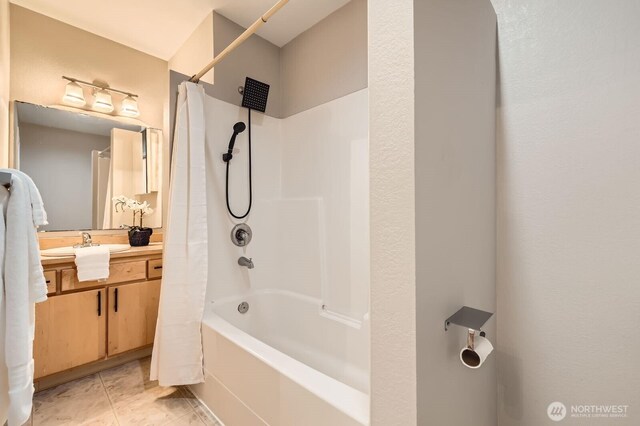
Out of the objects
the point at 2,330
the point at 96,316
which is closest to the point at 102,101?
the point at 96,316

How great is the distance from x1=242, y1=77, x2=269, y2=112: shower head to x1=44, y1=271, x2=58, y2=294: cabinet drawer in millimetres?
1613

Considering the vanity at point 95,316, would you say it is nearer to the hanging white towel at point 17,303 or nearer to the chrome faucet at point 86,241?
the chrome faucet at point 86,241

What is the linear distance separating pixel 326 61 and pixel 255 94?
561 millimetres

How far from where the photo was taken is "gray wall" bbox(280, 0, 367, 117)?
1.69m

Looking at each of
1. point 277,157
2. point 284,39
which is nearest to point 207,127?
point 277,157

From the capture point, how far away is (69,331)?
1.69 metres

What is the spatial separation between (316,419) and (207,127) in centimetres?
172

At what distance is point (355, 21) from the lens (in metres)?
1.71

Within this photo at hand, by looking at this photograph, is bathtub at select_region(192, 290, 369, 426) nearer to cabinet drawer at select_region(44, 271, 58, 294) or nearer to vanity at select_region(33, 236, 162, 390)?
vanity at select_region(33, 236, 162, 390)

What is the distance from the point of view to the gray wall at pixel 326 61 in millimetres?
1689

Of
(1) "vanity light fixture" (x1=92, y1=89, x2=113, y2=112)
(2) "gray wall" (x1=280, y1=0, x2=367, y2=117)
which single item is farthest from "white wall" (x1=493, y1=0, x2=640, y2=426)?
(1) "vanity light fixture" (x1=92, y1=89, x2=113, y2=112)

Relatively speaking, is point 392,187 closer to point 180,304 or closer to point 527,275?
point 527,275

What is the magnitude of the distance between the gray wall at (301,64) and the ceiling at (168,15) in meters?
0.07

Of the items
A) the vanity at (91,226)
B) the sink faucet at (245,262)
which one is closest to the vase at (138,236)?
the vanity at (91,226)
